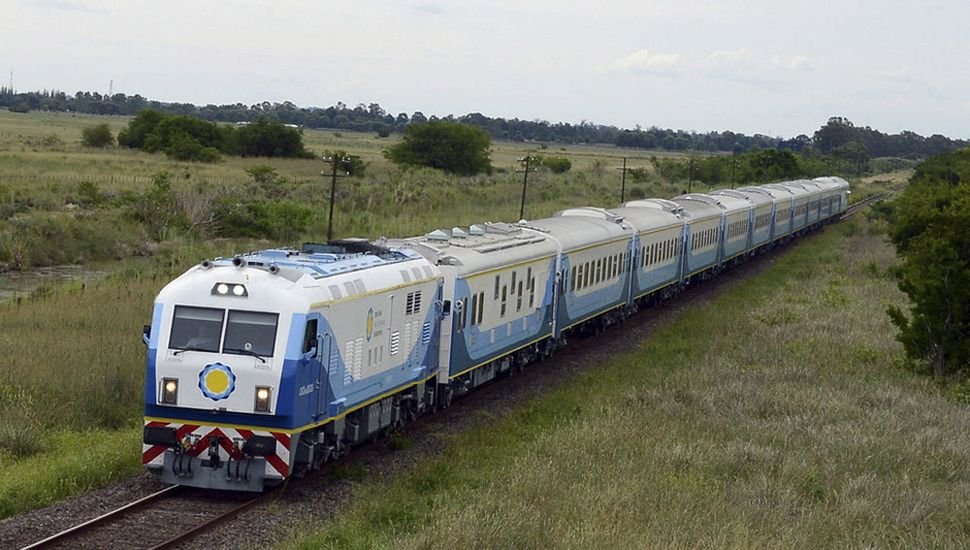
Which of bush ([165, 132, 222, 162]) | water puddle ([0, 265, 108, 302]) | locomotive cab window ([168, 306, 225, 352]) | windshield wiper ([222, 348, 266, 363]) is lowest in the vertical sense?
water puddle ([0, 265, 108, 302])

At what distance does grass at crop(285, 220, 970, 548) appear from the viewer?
1430 cm

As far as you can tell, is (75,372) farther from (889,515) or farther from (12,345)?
(889,515)

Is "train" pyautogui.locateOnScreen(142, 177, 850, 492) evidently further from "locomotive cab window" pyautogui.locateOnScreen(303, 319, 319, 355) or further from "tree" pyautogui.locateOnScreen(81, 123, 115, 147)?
"tree" pyautogui.locateOnScreen(81, 123, 115, 147)

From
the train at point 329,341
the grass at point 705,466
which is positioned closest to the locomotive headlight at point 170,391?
the train at point 329,341

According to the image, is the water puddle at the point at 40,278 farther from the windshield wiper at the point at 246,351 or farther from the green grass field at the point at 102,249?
the windshield wiper at the point at 246,351

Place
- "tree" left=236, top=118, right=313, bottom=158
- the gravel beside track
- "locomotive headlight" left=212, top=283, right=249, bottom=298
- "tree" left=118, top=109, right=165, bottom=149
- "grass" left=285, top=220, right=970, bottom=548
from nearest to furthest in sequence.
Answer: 1. "grass" left=285, top=220, right=970, bottom=548
2. the gravel beside track
3. "locomotive headlight" left=212, top=283, right=249, bottom=298
4. "tree" left=118, top=109, right=165, bottom=149
5. "tree" left=236, top=118, right=313, bottom=158

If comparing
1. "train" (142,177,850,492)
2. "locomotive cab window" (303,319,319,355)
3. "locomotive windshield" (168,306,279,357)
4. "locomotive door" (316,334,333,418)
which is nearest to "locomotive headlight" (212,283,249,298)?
"train" (142,177,850,492)

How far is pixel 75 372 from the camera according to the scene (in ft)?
72.4

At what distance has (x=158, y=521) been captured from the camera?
15.1 metres

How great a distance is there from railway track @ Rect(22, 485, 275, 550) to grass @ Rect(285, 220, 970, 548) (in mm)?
1362

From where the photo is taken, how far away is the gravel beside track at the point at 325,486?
14.6 m

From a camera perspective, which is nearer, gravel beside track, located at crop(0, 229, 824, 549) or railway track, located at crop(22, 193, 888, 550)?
railway track, located at crop(22, 193, 888, 550)

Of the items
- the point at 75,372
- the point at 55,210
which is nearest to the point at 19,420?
the point at 75,372

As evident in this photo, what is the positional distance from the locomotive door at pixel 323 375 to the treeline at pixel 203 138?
84.4 m
